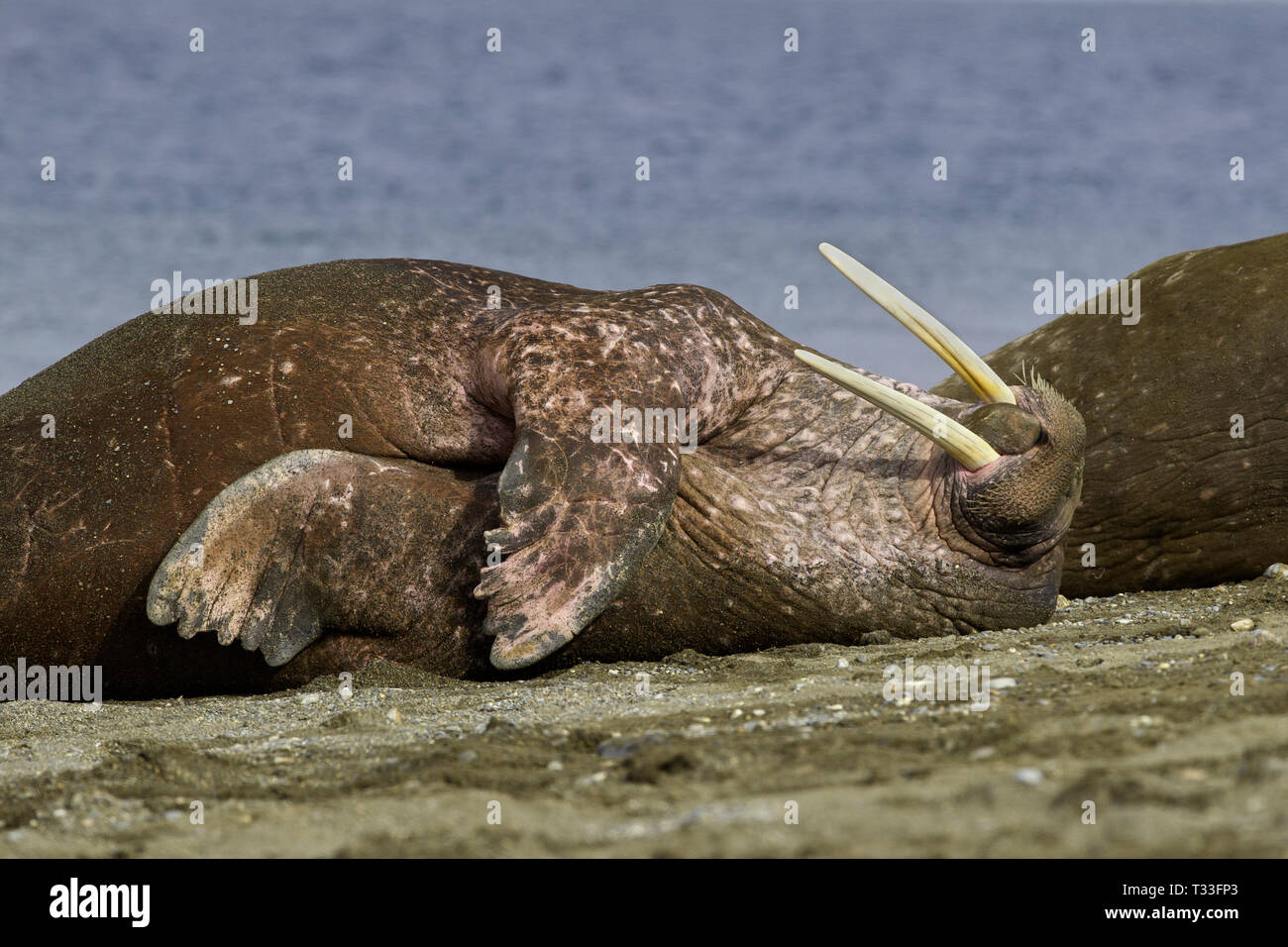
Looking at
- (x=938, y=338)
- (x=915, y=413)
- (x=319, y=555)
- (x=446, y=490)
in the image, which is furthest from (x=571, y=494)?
(x=938, y=338)

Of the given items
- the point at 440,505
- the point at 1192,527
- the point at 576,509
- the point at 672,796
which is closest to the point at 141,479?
the point at 440,505

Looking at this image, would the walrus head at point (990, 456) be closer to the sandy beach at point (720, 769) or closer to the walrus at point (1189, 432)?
the sandy beach at point (720, 769)

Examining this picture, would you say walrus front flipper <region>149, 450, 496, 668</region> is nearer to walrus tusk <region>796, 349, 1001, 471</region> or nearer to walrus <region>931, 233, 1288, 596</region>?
walrus tusk <region>796, 349, 1001, 471</region>

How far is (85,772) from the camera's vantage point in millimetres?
3471

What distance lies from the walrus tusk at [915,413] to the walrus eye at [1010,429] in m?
0.06

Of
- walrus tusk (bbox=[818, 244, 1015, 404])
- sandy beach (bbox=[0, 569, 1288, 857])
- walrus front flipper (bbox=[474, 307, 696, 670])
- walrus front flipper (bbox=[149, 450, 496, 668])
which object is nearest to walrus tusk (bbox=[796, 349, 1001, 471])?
walrus tusk (bbox=[818, 244, 1015, 404])

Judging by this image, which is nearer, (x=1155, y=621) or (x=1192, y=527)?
(x=1155, y=621)

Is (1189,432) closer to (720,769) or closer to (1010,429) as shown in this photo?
(1010,429)

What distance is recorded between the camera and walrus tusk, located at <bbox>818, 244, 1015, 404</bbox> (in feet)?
19.0

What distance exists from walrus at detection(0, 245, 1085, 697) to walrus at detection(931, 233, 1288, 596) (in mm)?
1548

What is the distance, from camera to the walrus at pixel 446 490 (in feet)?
17.2

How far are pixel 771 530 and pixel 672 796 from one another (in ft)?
10.2

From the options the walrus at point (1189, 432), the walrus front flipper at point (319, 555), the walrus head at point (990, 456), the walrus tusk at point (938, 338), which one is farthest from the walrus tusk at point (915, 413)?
the walrus at point (1189, 432)

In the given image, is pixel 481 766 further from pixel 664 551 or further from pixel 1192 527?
pixel 1192 527
